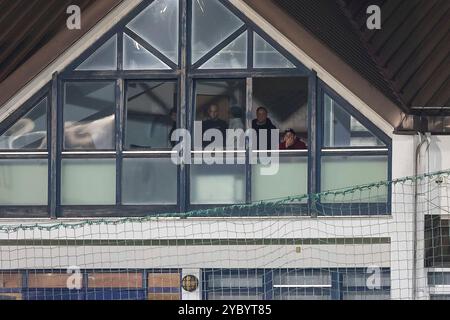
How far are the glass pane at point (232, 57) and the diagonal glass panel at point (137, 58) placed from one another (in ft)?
2.20

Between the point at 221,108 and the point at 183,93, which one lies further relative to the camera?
the point at 221,108

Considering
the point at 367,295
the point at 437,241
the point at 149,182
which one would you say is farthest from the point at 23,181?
the point at 437,241

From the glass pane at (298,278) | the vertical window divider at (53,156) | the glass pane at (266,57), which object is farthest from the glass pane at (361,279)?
the vertical window divider at (53,156)

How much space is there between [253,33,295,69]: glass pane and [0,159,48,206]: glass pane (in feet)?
11.1

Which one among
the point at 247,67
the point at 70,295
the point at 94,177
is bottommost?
the point at 70,295

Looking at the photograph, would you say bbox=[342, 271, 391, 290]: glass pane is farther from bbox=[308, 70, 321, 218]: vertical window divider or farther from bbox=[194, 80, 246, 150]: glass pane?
bbox=[194, 80, 246, 150]: glass pane

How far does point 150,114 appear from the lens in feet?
73.8

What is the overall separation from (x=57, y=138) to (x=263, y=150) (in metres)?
2.95

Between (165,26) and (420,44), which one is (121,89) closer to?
(165,26)

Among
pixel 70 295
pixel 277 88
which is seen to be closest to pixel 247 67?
pixel 277 88

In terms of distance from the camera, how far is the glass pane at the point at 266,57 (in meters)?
22.3

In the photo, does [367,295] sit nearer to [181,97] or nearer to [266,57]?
[266,57]

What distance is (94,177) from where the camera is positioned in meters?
22.5

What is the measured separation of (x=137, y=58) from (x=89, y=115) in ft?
3.51
